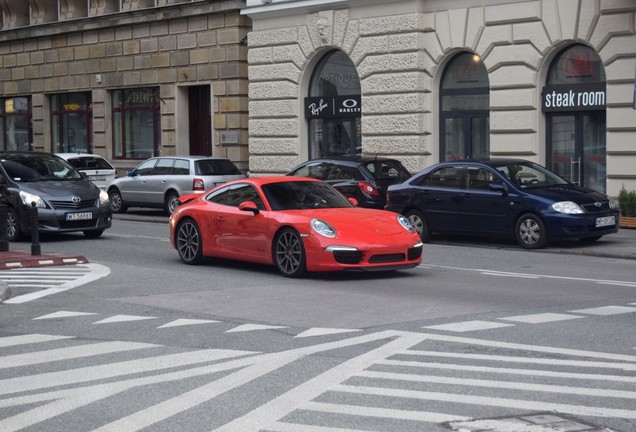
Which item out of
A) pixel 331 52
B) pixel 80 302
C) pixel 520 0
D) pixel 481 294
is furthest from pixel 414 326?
pixel 331 52

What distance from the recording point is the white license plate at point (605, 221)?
20.0 meters

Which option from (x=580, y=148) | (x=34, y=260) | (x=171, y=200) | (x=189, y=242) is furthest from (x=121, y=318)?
(x=171, y=200)

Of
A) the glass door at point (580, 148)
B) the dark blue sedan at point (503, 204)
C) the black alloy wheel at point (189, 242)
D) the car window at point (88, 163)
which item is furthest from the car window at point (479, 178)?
the car window at point (88, 163)

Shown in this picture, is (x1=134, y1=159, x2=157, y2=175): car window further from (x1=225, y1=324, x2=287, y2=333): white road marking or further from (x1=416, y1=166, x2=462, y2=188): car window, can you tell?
(x1=225, y1=324, x2=287, y2=333): white road marking

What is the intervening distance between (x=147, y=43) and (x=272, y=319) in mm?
27109

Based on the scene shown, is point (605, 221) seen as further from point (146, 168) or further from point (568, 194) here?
point (146, 168)

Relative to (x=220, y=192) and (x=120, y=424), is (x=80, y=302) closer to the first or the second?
(x=220, y=192)

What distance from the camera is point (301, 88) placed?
108 ft

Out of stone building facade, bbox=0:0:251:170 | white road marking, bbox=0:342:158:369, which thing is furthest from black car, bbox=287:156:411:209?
white road marking, bbox=0:342:158:369

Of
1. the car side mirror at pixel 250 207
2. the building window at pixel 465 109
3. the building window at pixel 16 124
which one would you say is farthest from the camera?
the building window at pixel 16 124

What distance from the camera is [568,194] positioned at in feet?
66.2

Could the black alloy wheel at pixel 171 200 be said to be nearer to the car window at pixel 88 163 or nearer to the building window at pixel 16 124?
the car window at pixel 88 163

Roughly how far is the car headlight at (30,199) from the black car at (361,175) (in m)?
6.12

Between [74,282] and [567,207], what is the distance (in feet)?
27.8
